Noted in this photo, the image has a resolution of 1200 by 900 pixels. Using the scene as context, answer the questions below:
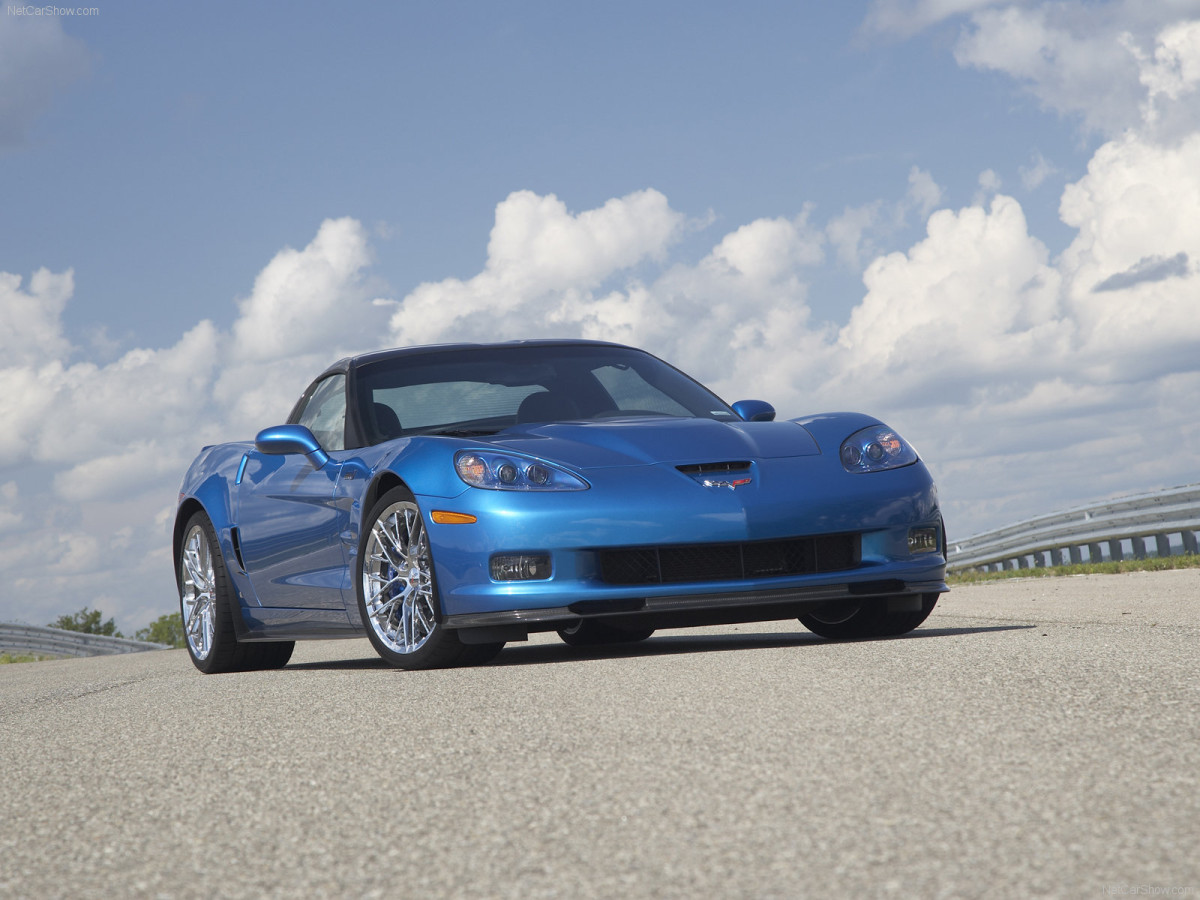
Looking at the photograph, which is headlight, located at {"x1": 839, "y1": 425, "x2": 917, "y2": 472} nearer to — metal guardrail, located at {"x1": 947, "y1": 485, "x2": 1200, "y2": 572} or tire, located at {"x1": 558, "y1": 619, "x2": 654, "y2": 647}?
tire, located at {"x1": 558, "y1": 619, "x2": 654, "y2": 647}

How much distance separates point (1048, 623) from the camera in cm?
636

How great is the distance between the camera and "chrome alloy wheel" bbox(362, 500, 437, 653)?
5.34 meters

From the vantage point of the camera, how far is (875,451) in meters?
5.61

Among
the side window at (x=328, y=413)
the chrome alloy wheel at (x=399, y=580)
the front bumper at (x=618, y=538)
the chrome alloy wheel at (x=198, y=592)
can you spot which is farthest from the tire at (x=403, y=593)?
the chrome alloy wheel at (x=198, y=592)

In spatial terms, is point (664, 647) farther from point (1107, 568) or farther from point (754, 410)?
point (1107, 568)

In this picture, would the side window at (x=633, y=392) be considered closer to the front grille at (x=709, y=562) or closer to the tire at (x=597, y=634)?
the tire at (x=597, y=634)

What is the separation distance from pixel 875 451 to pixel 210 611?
3427 millimetres

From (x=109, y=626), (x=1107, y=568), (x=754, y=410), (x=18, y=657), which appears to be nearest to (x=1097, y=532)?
(x=1107, y=568)

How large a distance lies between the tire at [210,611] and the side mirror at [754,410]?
8.36 ft

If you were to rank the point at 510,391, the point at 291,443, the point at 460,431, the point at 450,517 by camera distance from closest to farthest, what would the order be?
the point at 450,517 < the point at 460,431 < the point at 291,443 < the point at 510,391

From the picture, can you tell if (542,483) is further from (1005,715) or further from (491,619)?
(1005,715)

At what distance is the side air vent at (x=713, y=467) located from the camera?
17.3ft

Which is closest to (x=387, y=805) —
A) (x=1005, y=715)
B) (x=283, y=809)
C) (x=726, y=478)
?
(x=283, y=809)

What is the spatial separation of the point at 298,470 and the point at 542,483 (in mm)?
1596
